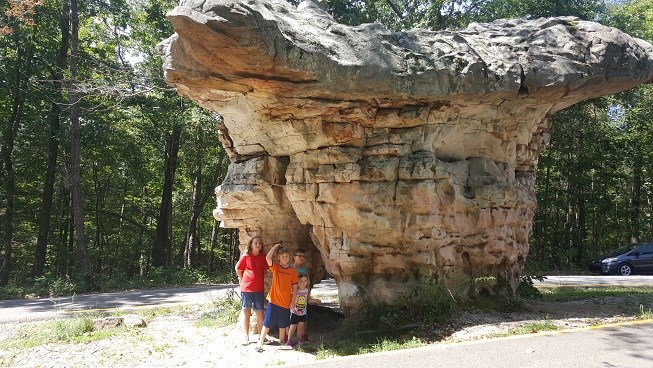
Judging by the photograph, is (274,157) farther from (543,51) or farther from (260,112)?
(543,51)

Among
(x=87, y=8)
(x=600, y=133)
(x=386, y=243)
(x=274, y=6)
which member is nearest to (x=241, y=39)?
(x=274, y=6)

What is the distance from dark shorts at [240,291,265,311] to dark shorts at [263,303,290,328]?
372 mm

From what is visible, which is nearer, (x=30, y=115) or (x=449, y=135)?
(x=449, y=135)

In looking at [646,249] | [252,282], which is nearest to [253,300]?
[252,282]

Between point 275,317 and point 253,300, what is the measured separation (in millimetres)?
548

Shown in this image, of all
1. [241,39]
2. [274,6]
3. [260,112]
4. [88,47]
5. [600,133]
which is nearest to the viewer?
[241,39]

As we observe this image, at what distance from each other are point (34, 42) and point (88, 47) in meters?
2.13

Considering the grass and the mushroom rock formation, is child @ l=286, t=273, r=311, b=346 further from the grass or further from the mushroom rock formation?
the grass

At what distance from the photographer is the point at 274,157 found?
8.57 meters

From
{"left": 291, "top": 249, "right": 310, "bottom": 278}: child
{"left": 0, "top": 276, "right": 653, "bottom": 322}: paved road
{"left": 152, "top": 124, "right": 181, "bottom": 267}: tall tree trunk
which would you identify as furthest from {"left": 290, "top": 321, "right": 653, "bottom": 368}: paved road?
{"left": 152, "top": 124, "right": 181, "bottom": 267}: tall tree trunk

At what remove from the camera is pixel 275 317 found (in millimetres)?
7621

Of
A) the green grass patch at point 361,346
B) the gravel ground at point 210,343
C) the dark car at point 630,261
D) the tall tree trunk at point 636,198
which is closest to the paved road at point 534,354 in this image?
the green grass patch at point 361,346

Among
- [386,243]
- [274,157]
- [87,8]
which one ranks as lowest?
→ [386,243]

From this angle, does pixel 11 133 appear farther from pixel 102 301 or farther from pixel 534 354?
pixel 534 354
